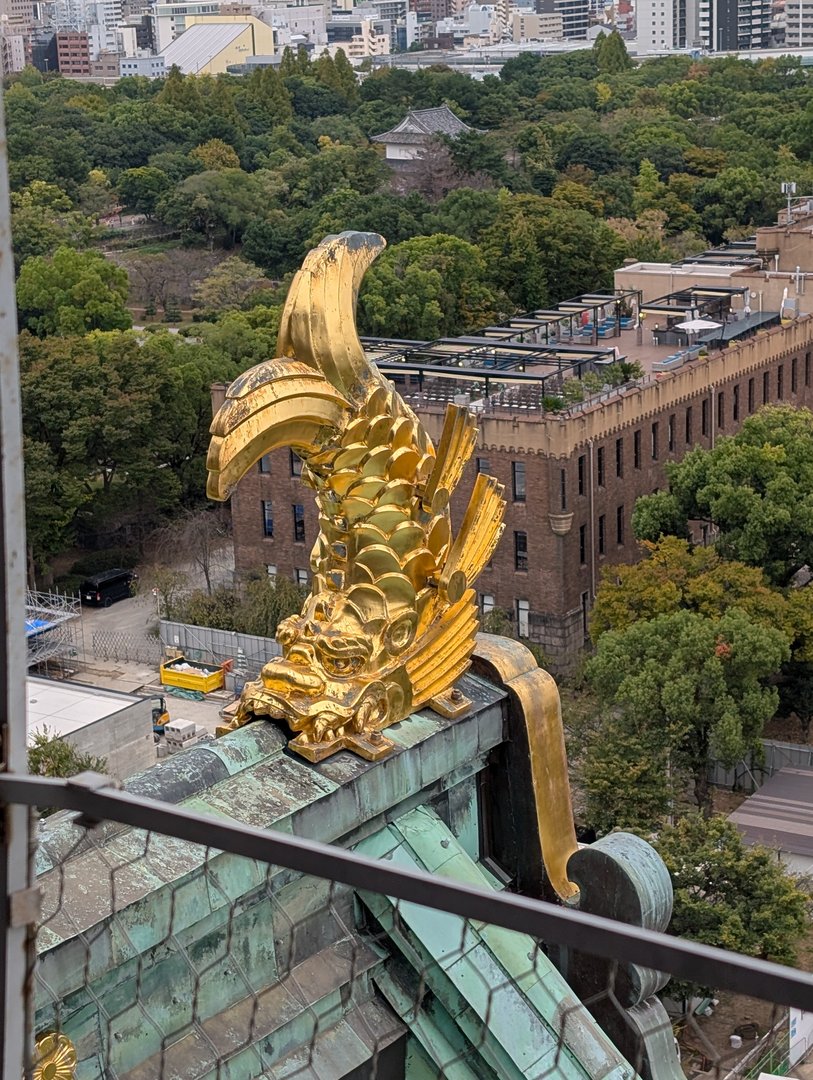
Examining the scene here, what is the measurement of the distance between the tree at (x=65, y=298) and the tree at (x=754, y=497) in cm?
3481

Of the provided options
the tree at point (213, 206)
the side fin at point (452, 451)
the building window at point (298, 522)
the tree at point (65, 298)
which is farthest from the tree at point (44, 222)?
the side fin at point (452, 451)

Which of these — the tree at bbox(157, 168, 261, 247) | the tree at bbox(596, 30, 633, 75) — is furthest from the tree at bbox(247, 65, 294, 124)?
the tree at bbox(596, 30, 633, 75)

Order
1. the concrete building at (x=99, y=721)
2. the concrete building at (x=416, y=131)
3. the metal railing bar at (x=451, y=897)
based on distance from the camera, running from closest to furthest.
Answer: the metal railing bar at (x=451, y=897), the concrete building at (x=99, y=721), the concrete building at (x=416, y=131)

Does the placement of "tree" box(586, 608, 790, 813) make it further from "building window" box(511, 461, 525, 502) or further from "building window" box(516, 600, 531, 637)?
"building window" box(511, 461, 525, 502)

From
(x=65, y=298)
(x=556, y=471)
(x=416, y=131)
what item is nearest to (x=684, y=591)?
(x=556, y=471)

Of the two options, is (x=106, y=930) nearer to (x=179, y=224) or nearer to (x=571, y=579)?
(x=571, y=579)

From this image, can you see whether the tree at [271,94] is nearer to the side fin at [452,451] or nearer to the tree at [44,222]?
the tree at [44,222]

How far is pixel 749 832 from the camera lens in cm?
3538

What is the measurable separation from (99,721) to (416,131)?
9265 cm

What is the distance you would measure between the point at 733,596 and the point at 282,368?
29.6m

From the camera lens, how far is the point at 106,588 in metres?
54.2

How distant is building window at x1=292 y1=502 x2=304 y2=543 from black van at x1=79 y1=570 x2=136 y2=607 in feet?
17.9

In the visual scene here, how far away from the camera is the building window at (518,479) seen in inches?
1855

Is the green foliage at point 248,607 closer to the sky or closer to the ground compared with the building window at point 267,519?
closer to the ground
